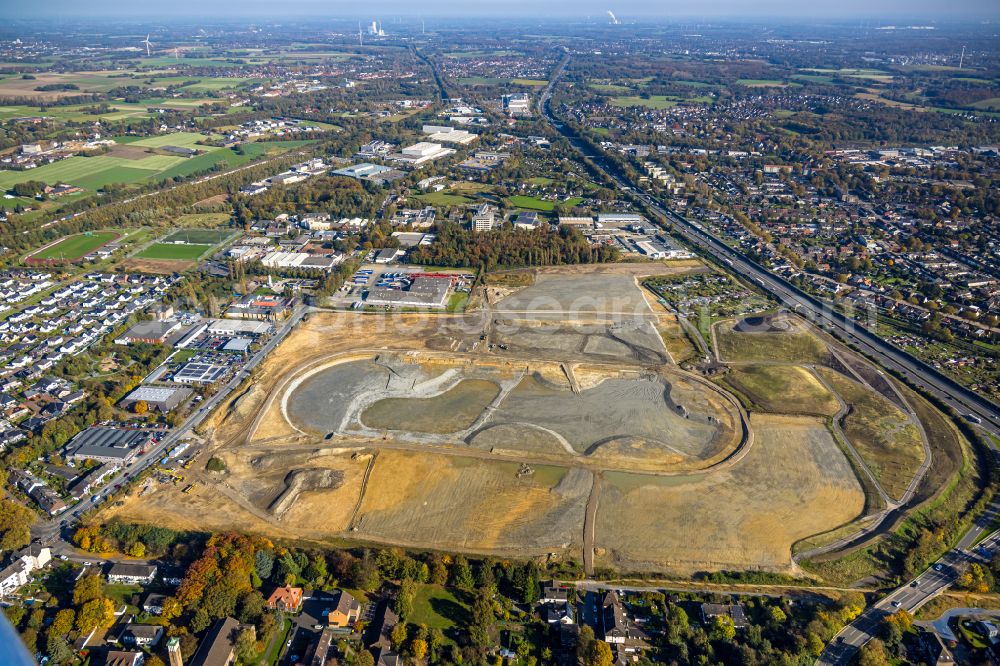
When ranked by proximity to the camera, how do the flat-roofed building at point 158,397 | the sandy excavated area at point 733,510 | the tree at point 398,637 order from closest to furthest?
the tree at point 398,637 → the sandy excavated area at point 733,510 → the flat-roofed building at point 158,397

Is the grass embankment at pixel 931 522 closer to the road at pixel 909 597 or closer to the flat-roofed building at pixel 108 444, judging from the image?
the road at pixel 909 597

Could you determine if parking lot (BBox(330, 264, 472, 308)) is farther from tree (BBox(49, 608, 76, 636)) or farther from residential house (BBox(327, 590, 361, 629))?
tree (BBox(49, 608, 76, 636))

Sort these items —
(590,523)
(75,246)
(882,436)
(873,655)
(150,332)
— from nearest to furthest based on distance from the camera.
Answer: (873,655)
(590,523)
(882,436)
(150,332)
(75,246)

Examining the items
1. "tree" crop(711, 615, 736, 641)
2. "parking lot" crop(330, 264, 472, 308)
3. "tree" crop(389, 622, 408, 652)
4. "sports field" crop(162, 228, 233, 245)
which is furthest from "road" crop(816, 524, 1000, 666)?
"sports field" crop(162, 228, 233, 245)

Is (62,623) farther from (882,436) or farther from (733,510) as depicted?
(882,436)

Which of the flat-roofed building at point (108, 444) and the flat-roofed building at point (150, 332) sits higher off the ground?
the flat-roofed building at point (150, 332)

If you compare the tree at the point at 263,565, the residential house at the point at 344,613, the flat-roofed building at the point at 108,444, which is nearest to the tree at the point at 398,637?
the residential house at the point at 344,613

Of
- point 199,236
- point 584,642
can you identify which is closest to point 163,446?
point 584,642
